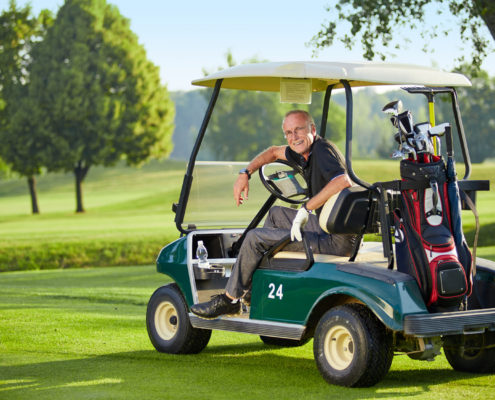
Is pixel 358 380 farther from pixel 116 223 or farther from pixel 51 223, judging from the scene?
pixel 51 223

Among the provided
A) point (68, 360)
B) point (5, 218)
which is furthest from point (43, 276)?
point (5, 218)

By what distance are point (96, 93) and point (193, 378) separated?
4296cm

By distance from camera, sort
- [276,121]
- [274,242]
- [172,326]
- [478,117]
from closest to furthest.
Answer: [274,242], [172,326], [276,121], [478,117]

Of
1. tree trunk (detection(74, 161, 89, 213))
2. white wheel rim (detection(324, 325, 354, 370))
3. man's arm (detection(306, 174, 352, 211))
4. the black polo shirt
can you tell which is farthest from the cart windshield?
tree trunk (detection(74, 161, 89, 213))

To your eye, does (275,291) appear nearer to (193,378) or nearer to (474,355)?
(193,378)

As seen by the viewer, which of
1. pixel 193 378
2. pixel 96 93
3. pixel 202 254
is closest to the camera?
pixel 193 378

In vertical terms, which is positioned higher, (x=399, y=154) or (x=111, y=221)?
(x=399, y=154)

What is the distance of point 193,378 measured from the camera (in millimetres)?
5758

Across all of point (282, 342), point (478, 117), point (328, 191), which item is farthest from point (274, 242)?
point (478, 117)

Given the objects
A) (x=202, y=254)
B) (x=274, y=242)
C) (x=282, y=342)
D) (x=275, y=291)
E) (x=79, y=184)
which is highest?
(x=274, y=242)

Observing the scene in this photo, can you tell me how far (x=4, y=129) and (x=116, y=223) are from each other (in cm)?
1461

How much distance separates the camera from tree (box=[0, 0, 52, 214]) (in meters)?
44.7

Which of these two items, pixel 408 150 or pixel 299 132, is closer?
pixel 408 150

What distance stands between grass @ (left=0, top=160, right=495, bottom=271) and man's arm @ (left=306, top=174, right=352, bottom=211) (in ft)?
5.21
